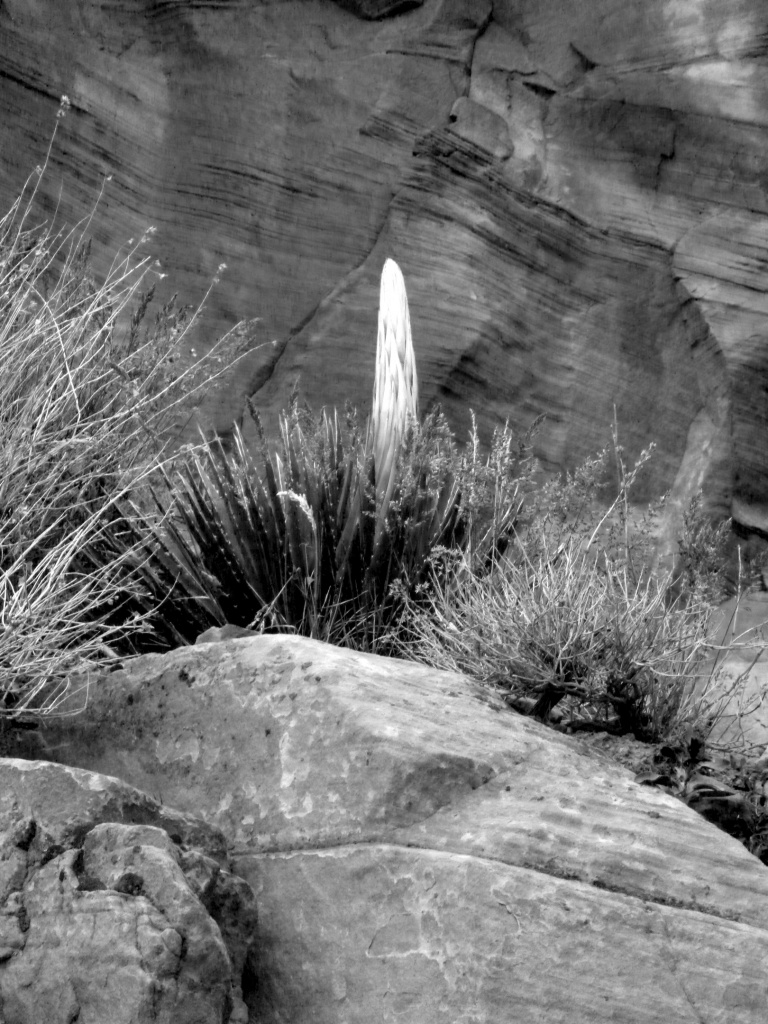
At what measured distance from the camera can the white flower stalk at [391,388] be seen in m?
4.48

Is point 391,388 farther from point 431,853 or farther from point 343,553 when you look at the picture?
point 431,853

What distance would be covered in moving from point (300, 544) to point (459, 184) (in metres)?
3.17

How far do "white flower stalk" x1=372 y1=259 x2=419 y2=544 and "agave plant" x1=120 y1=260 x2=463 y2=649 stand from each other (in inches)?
1.6

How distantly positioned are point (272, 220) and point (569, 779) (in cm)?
471

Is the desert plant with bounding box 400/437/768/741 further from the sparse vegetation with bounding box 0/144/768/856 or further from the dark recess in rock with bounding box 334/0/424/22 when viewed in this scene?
the dark recess in rock with bounding box 334/0/424/22

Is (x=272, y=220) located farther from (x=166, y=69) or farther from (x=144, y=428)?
(x=144, y=428)

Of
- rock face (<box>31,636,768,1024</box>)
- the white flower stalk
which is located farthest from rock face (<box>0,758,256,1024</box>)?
the white flower stalk

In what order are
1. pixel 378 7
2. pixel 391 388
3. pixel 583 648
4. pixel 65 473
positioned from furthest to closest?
pixel 378 7 < pixel 391 388 < pixel 65 473 < pixel 583 648

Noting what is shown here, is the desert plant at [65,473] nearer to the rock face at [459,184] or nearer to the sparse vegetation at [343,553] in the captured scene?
the sparse vegetation at [343,553]

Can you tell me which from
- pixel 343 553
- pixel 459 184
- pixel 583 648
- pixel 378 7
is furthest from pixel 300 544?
pixel 378 7

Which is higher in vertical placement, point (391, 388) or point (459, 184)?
point (459, 184)

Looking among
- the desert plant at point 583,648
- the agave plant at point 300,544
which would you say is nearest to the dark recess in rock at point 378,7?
the agave plant at point 300,544

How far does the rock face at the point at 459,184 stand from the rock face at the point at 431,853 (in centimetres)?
381

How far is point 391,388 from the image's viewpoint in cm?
485
